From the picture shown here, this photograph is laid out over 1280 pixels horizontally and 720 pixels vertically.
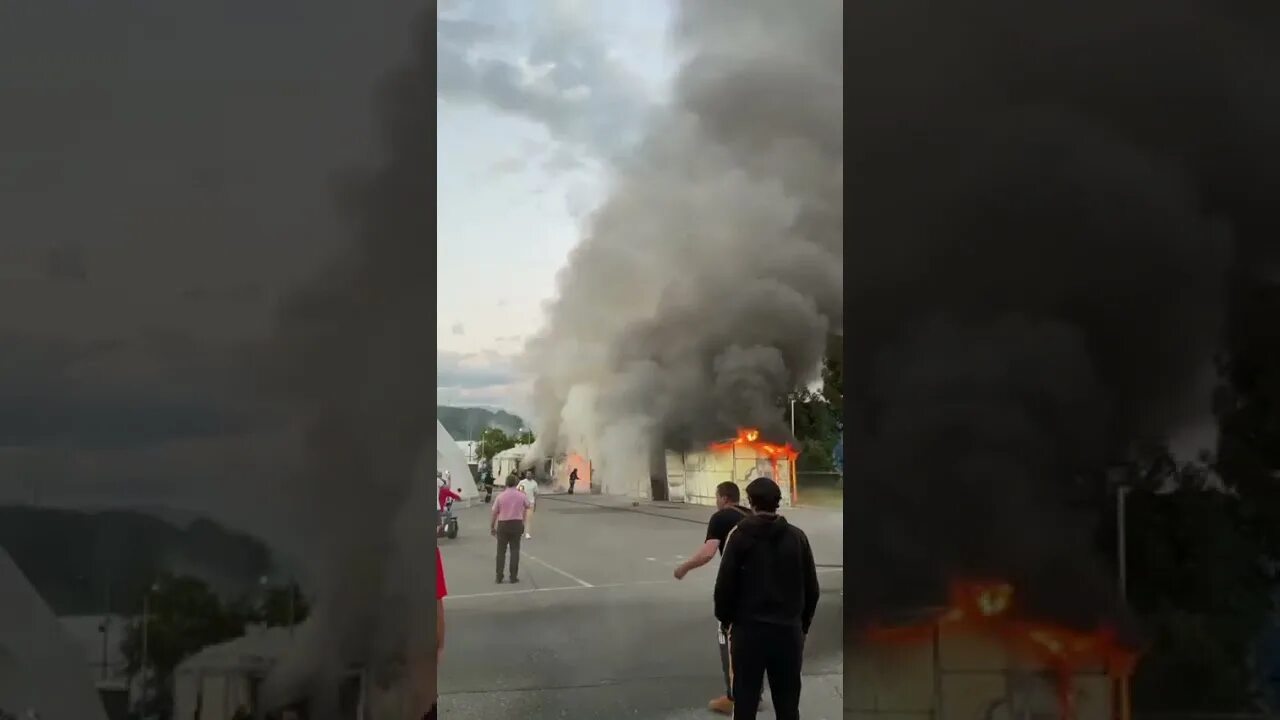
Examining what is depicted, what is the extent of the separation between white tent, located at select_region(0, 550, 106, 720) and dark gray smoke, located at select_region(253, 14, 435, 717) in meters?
0.59

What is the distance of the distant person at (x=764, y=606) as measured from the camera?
9.07 feet

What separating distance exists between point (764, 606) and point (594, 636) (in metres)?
2.76

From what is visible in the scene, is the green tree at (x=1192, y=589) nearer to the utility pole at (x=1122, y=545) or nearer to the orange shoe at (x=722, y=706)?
the utility pole at (x=1122, y=545)

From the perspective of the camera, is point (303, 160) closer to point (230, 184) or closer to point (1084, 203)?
point (230, 184)

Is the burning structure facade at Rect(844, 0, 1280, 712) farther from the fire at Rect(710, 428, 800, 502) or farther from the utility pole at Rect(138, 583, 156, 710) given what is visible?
the fire at Rect(710, 428, 800, 502)

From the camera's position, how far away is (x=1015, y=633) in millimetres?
2990

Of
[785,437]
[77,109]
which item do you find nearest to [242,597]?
[77,109]

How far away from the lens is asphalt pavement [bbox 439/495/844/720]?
3959mm

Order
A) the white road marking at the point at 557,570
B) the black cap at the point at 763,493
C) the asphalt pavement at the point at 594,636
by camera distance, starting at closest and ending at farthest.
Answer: the black cap at the point at 763,493 → the asphalt pavement at the point at 594,636 → the white road marking at the point at 557,570

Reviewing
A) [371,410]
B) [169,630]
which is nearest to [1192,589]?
[371,410]

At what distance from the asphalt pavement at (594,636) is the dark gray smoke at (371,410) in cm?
114

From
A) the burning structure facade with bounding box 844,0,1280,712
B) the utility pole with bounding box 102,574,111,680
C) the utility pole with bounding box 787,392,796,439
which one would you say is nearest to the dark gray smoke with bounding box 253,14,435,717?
the utility pole with bounding box 102,574,111,680

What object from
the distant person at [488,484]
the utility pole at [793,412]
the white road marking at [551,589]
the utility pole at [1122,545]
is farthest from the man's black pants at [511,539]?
the distant person at [488,484]

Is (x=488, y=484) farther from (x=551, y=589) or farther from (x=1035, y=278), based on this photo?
(x=1035, y=278)
